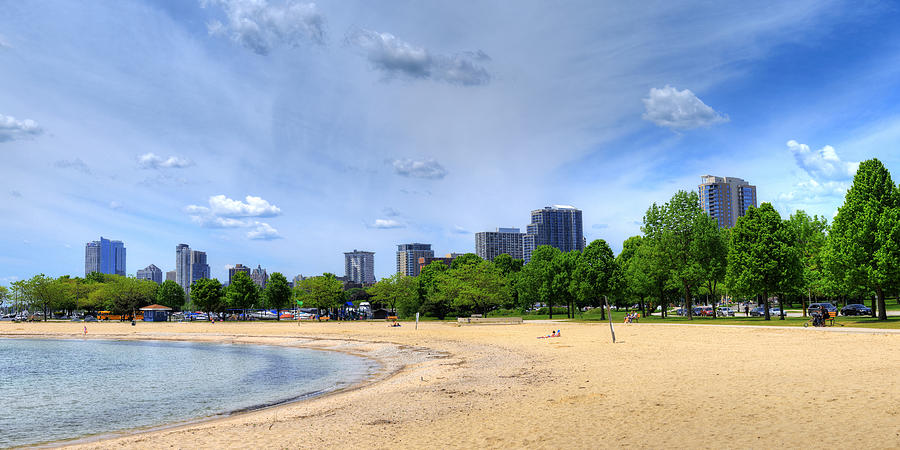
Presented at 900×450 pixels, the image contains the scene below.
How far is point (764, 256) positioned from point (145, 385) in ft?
165

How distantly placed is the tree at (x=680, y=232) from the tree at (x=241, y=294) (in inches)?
3206

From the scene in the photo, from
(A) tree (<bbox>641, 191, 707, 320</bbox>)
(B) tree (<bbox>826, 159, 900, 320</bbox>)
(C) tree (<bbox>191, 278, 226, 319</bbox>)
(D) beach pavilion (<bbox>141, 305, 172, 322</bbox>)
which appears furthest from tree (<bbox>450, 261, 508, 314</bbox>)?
(D) beach pavilion (<bbox>141, 305, 172, 322</bbox>)

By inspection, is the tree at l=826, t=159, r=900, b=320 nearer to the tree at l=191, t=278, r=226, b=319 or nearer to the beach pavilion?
the tree at l=191, t=278, r=226, b=319

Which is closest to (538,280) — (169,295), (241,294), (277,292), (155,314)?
(277,292)

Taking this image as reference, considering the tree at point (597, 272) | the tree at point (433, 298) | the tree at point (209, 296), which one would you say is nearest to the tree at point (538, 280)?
the tree at point (597, 272)

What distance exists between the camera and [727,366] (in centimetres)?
2077

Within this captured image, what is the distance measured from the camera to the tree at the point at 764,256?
1992 inches

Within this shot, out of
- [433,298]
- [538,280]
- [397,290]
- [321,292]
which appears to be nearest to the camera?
[433,298]

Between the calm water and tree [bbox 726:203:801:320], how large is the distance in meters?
37.5

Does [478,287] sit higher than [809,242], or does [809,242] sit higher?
[809,242]

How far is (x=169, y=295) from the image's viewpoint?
14288 centimetres

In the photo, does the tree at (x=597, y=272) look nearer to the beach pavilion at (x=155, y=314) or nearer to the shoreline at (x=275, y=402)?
the shoreline at (x=275, y=402)

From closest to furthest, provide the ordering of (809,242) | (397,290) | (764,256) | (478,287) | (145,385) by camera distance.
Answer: (145,385) → (764,256) → (809,242) → (478,287) → (397,290)

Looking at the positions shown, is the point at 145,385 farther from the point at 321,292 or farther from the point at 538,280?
the point at 321,292
